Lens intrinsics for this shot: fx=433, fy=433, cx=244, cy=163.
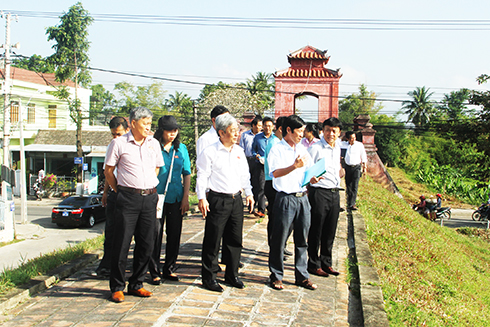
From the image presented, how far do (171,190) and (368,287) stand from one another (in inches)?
94.8

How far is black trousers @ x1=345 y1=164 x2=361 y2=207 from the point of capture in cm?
941

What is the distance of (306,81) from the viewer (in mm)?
17609

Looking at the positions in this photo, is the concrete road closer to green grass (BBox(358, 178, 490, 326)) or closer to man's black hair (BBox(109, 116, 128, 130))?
man's black hair (BBox(109, 116, 128, 130))

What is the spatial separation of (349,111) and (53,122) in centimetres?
3777

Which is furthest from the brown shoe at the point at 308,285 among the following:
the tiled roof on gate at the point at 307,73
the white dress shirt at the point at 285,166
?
the tiled roof on gate at the point at 307,73

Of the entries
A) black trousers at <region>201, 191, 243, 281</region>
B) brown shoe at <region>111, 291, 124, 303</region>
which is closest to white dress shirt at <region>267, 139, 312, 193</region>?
black trousers at <region>201, 191, 243, 281</region>

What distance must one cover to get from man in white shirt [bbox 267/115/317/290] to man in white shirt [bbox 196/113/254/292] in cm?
38

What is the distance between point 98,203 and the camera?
1953 cm

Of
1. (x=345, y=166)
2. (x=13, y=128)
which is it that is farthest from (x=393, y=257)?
(x=13, y=128)

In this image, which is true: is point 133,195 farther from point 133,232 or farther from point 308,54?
point 308,54

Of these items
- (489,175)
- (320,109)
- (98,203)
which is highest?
(320,109)

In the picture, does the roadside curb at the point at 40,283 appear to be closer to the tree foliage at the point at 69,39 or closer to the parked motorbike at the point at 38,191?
the parked motorbike at the point at 38,191

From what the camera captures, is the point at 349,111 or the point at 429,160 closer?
the point at 429,160

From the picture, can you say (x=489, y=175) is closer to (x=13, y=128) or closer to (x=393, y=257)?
(x=393, y=257)
